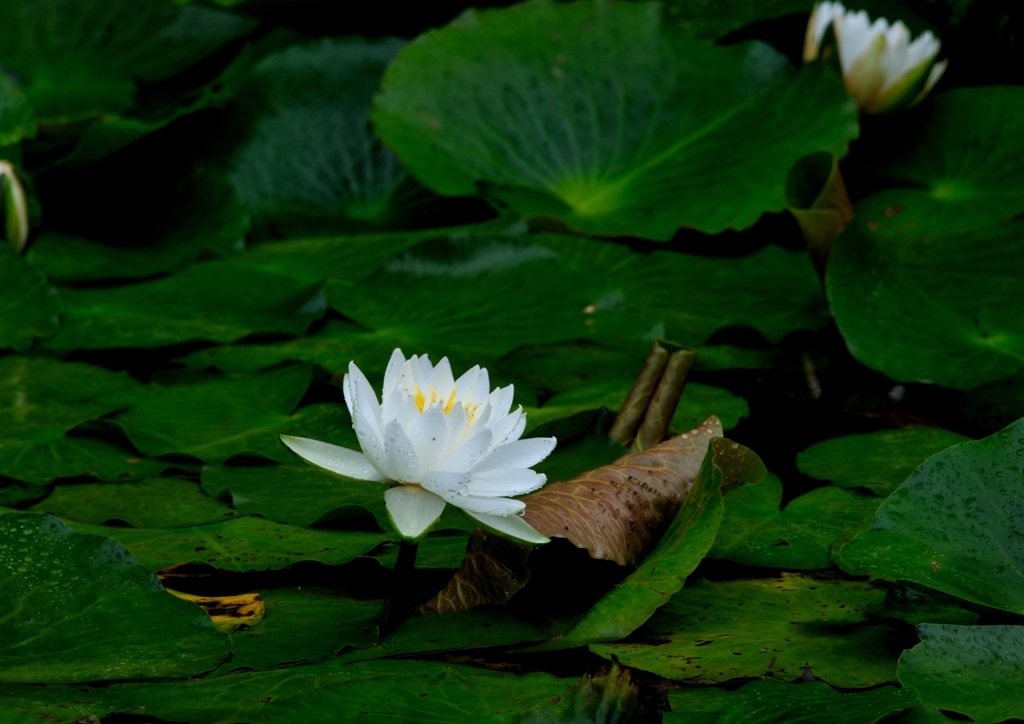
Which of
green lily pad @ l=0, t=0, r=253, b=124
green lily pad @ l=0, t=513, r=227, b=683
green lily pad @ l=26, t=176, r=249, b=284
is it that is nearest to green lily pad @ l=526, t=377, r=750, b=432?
green lily pad @ l=0, t=513, r=227, b=683

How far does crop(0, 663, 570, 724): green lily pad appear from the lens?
2.58 ft

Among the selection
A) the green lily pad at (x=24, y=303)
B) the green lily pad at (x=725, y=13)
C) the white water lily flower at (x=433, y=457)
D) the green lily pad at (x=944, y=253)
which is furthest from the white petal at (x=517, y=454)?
the green lily pad at (x=725, y=13)

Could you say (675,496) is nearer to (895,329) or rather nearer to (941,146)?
(895,329)

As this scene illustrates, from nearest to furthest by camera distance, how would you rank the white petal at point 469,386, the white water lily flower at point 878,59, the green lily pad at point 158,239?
the white petal at point 469,386 < the green lily pad at point 158,239 < the white water lily flower at point 878,59

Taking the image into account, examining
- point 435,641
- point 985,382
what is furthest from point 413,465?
point 985,382

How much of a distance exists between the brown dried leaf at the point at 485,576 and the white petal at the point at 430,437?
12 cm

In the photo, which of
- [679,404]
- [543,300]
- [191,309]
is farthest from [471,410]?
[191,309]

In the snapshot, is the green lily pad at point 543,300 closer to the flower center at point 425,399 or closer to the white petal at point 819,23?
the flower center at point 425,399

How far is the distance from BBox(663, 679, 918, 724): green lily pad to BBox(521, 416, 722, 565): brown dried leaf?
0.18 meters

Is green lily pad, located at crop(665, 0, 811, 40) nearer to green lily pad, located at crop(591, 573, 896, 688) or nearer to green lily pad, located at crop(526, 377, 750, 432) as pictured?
green lily pad, located at crop(526, 377, 750, 432)

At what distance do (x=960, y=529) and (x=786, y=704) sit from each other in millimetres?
284

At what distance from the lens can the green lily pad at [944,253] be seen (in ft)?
5.17

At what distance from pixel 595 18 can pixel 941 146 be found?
909 millimetres

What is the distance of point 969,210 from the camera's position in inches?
84.9
